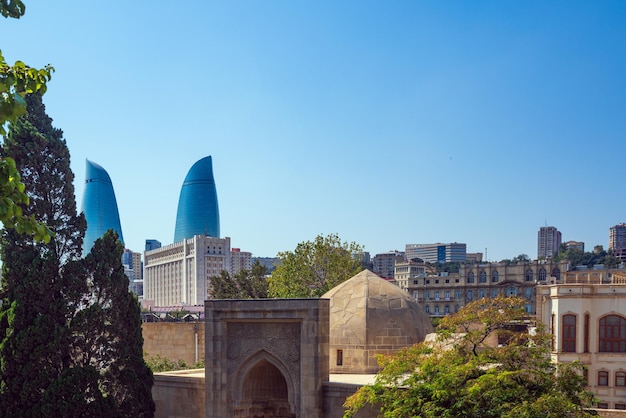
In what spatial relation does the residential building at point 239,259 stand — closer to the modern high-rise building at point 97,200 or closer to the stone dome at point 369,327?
the modern high-rise building at point 97,200

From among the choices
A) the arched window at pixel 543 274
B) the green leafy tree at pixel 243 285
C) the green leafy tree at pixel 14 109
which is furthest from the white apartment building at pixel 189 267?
the green leafy tree at pixel 14 109

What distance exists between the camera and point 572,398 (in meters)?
13.4

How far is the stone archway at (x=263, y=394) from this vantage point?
18469mm

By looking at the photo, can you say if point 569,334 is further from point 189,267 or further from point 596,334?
point 189,267

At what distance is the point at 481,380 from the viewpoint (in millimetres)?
13234

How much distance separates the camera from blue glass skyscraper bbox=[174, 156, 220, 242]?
137 m

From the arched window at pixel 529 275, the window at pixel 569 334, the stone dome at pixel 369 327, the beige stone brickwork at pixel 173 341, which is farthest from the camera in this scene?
the arched window at pixel 529 275

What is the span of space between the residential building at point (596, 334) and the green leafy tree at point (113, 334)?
16479mm

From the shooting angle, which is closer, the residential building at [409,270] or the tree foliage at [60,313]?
the tree foliage at [60,313]

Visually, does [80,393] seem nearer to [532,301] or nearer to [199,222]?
[532,301]

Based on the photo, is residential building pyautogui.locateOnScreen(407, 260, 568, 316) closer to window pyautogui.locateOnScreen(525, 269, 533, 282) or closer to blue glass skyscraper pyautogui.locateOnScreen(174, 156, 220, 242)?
window pyautogui.locateOnScreen(525, 269, 533, 282)

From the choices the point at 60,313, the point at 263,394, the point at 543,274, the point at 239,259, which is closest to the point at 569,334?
the point at 263,394

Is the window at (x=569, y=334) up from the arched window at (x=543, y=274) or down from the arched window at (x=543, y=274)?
up

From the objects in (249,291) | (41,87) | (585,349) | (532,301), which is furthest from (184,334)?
(532,301)
